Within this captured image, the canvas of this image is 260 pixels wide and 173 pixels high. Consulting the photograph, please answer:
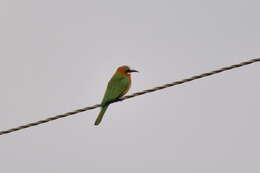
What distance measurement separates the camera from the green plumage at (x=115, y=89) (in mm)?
10312

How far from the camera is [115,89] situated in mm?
10625

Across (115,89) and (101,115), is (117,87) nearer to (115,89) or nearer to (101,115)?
(115,89)

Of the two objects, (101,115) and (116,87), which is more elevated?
(116,87)

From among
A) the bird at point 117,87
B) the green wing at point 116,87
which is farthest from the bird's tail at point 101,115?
the green wing at point 116,87

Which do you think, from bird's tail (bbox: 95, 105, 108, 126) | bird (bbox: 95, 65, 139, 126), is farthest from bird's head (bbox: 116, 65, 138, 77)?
bird's tail (bbox: 95, 105, 108, 126)

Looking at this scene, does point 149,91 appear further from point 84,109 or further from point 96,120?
point 96,120

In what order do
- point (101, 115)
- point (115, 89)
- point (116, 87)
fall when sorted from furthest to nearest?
point (116, 87) → point (115, 89) → point (101, 115)

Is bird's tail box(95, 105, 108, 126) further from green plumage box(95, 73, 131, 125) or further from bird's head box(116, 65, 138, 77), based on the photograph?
bird's head box(116, 65, 138, 77)

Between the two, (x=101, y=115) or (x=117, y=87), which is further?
(x=117, y=87)

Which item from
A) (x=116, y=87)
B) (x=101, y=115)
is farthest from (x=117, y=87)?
(x=101, y=115)

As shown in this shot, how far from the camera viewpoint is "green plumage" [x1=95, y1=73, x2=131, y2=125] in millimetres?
10312

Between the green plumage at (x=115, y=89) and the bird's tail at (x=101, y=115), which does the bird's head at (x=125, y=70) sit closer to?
the green plumage at (x=115, y=89)

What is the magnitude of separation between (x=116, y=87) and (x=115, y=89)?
123mm

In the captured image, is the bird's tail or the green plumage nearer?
the green plumage
